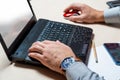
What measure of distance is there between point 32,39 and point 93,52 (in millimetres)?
271

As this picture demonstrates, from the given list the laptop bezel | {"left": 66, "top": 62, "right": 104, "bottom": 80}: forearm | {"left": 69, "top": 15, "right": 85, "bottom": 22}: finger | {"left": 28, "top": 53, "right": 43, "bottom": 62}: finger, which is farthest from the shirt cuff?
{"left": 69, "top": 15, "right": 85, "bottom": 22}: finger

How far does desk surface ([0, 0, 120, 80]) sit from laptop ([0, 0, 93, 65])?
0.03 metres

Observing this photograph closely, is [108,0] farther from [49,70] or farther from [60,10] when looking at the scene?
[49,70]

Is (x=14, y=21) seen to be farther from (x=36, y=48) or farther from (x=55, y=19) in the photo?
(x=55, y=19)

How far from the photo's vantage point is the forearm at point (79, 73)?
0.83 metres

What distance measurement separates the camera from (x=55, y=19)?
50.3 inches

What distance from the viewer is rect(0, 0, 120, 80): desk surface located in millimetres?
893

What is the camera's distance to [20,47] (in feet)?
3.18

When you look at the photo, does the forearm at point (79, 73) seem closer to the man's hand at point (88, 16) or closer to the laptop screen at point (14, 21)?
the laptop screen at point (14, 21)

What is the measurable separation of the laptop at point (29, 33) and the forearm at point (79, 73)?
0.24ft

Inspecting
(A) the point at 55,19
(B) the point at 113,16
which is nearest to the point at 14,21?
(A) the point at 55,19

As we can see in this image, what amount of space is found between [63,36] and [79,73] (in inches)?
9.9

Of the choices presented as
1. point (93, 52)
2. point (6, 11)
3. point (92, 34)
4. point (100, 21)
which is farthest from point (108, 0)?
point (6, 11)

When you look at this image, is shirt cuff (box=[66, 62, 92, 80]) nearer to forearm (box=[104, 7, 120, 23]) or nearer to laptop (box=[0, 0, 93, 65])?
laptop (box=[0, 0, 93, 65])
